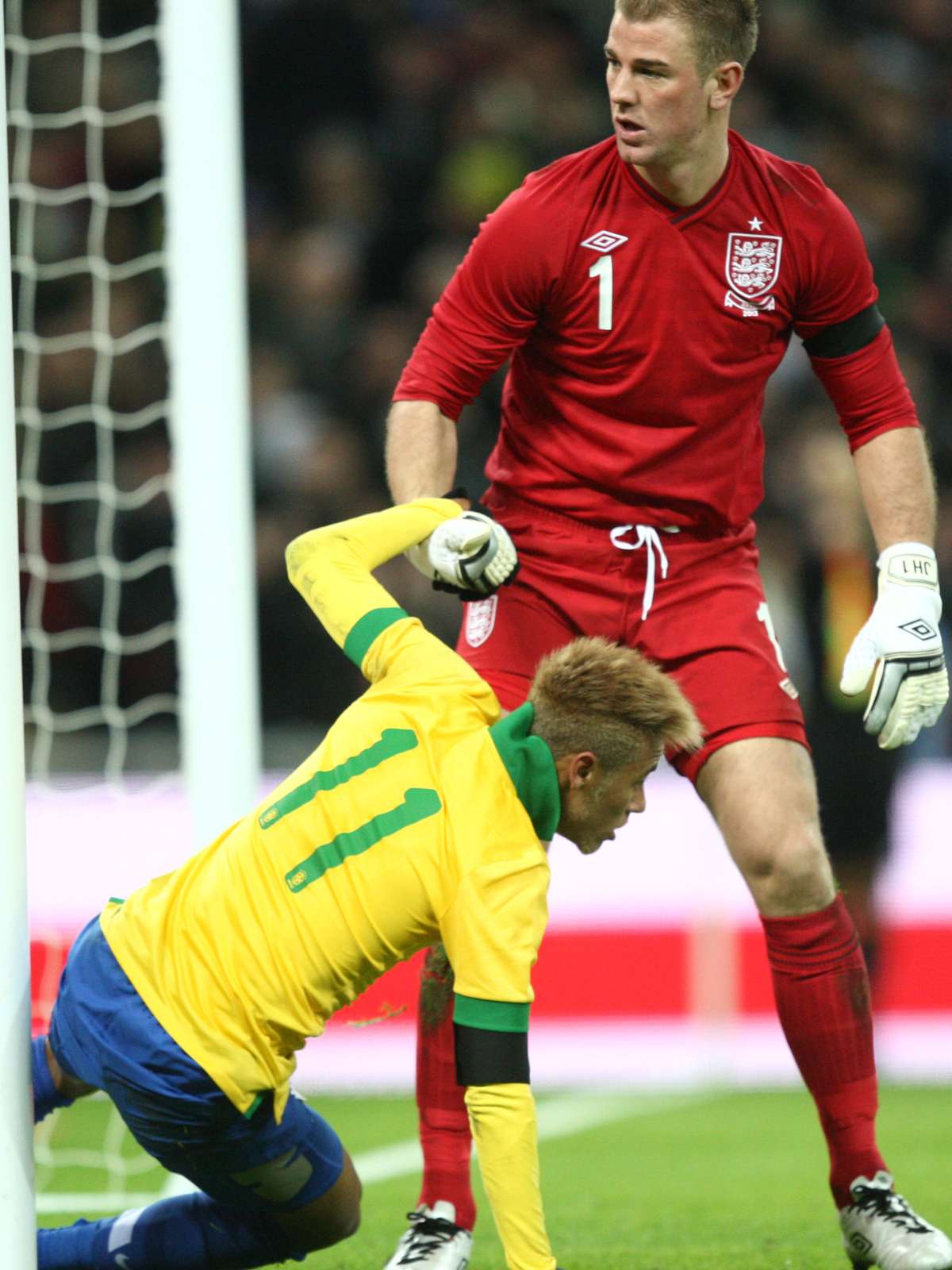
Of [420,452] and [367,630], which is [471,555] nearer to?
[367,630]

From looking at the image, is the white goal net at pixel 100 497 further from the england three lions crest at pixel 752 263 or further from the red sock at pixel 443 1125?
the england three lions crest at pixel 752 263

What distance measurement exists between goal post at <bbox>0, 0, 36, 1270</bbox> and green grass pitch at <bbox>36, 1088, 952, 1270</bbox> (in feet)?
3.42

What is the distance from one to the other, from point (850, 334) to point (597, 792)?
4.14 ft

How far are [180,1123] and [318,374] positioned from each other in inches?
251

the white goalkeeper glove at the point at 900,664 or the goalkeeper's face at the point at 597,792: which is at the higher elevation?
the white goalkeeper glove at the point at 900,664

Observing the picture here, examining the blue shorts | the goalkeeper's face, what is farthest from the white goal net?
the goalkeeper's face

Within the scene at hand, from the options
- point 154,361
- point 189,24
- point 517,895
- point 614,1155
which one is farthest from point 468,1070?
point 154,361

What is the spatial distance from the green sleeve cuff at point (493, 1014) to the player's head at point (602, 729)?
33cm

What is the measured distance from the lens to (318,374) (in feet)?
29.7

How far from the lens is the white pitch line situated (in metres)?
4.84

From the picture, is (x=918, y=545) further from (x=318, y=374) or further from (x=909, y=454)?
(x=318, y=374)

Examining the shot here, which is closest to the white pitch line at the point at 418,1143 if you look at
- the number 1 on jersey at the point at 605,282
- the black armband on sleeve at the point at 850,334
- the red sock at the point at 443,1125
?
the red sock at the point at 443,1125

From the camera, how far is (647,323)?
3.64 meters

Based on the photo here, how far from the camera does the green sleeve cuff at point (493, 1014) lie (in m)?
2.76
